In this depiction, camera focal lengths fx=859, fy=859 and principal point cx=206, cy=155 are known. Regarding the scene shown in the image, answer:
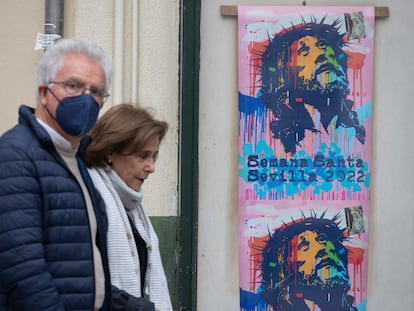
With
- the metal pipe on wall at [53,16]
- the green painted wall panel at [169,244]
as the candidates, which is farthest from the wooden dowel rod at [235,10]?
the green painted wall panel at [169,244]

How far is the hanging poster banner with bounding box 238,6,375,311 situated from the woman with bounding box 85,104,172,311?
192 cm

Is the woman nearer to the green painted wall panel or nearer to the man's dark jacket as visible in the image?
the man's dark jacket

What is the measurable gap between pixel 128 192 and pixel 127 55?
208 cm

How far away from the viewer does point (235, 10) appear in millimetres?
5336

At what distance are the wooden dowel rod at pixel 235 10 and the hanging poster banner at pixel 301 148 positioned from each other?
4 centimetres

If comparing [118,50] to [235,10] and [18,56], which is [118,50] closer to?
[18,56]

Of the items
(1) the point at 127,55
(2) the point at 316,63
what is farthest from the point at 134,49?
(2) the point at 316,63

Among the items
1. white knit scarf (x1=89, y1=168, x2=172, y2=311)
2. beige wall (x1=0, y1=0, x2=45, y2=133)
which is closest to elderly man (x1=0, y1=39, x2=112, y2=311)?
white knit scarf (x1=89, y1=168, x2=172, y2=311)

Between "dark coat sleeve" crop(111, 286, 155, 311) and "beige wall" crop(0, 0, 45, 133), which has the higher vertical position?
"beige wall" crop(0, 0, 45, 133)

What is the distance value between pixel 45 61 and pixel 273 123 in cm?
256

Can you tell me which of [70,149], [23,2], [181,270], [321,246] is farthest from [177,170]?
[70,149]

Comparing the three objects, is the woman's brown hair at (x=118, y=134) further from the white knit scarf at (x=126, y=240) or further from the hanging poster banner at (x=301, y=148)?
the hanging poster banner at (x=301, y=148)

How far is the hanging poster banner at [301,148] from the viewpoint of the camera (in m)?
5.33

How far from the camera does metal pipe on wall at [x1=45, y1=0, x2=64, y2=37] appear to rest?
5133mm
